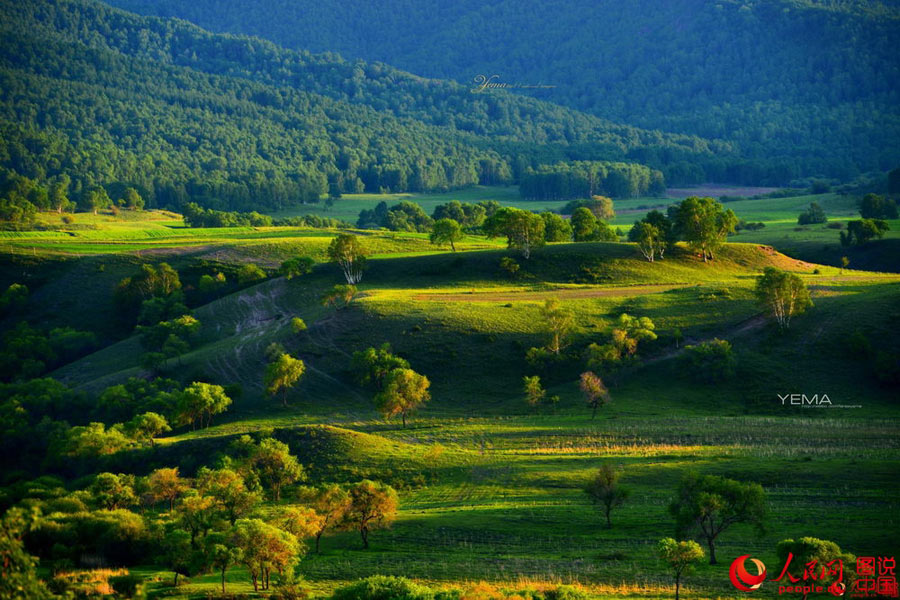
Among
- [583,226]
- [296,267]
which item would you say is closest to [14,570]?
[296,267]

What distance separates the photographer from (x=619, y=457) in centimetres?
8319

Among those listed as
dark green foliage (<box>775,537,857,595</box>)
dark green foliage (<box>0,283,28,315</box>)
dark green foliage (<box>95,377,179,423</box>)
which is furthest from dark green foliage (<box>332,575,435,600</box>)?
dark green foliage (<box>0,283,28,315</box>)

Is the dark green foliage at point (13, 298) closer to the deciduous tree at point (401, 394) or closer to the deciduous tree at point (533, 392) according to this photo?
the deciduous tree at point (401, 394)

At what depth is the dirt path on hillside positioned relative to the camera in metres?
136

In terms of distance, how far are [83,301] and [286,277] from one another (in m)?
43.0

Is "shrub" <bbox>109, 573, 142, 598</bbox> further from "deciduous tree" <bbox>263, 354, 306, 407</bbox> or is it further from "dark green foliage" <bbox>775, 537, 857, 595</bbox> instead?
"deciduous tree" <bbox>263, 354, 306, 407</bbox>

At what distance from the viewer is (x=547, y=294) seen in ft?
455

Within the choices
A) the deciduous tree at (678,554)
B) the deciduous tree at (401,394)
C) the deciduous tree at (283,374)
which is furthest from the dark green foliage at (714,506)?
the deciduous tree at (283,374)

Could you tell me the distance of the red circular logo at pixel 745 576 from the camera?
52938 mm

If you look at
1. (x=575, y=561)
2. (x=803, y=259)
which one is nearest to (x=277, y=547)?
(x=575, y=561)

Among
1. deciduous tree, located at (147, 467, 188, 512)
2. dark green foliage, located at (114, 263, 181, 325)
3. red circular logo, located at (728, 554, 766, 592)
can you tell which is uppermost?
dark green foliage, located at (114, 263, 181, 325)

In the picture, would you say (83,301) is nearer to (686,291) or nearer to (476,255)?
(476,255)

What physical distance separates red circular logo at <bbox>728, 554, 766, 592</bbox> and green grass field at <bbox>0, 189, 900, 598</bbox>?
2.75ft

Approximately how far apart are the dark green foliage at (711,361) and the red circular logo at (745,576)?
54.9m
